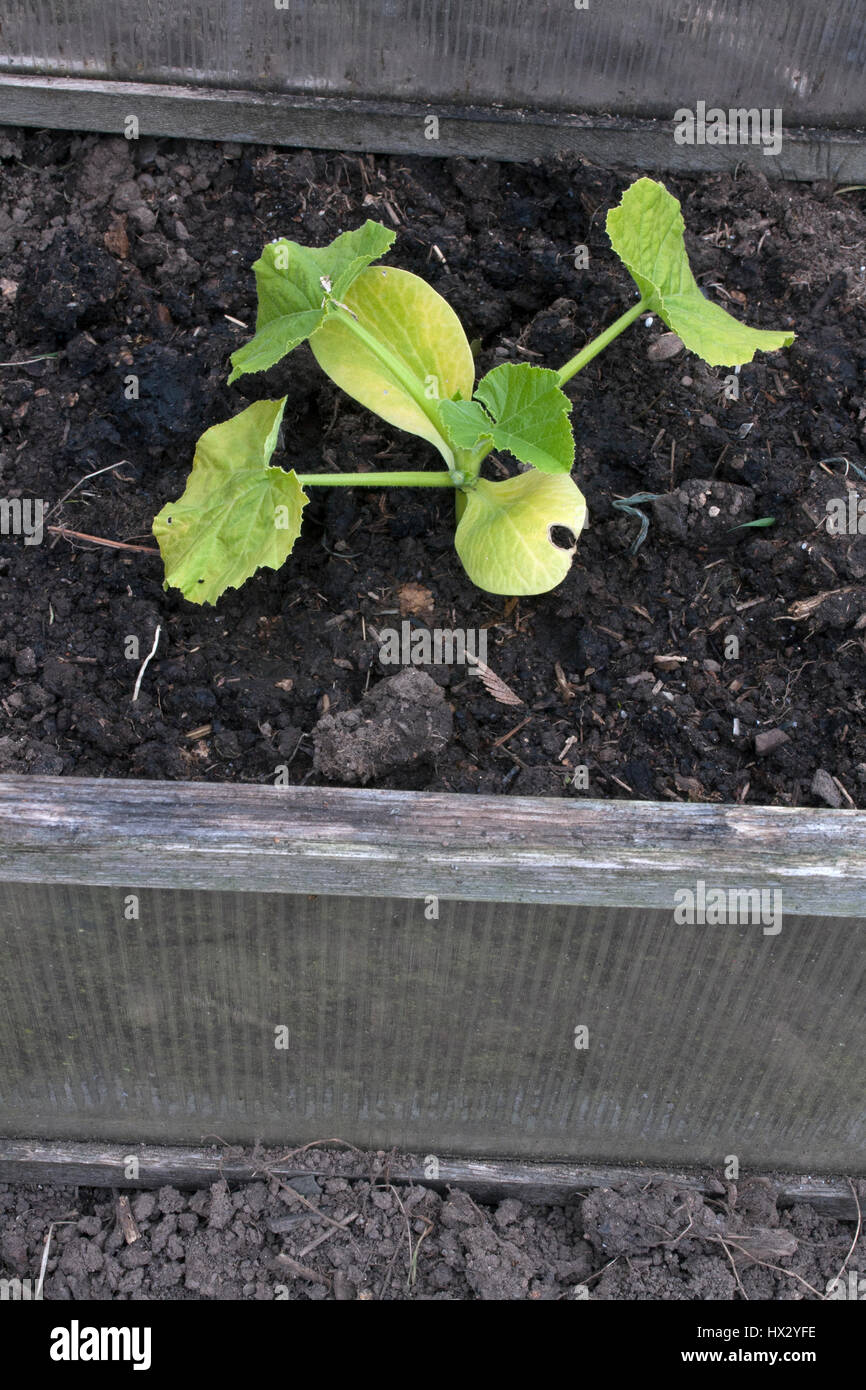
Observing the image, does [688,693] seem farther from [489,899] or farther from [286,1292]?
[286,1292]

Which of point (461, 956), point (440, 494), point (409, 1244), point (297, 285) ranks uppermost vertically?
point (297, 285)

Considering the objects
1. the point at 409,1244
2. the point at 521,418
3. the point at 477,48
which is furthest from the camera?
the point at 477,48

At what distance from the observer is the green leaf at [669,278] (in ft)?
3.86

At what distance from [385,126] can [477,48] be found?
0.17 metres

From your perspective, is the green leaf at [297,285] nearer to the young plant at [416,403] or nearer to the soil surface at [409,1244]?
the young plant at [416,403]

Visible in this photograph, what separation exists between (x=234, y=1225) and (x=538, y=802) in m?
0.72

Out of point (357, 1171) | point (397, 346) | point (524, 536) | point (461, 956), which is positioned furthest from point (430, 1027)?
point (397, 346)

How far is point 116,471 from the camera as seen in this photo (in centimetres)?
141

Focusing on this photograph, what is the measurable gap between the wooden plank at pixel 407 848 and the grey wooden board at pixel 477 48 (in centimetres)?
112

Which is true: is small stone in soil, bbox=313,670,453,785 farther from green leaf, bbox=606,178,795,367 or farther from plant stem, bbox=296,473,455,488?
green leaf, bbox=606,178,795,367

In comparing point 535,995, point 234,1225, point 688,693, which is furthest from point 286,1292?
point 688,693

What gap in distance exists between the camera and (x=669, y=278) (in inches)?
49.7

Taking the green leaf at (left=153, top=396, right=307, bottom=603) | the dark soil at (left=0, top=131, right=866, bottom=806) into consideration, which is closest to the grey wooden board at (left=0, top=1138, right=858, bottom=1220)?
the dark soil at (left=0, top=131, right=866, bottom=806)

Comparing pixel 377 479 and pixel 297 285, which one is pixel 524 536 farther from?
pixel 297 285
